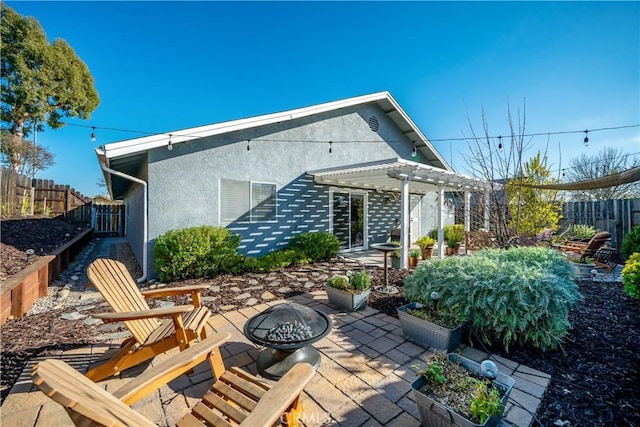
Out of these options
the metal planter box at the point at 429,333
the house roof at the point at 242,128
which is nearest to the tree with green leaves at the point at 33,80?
the house roof at the point at 242,128

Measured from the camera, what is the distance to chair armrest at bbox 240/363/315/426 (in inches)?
52.5

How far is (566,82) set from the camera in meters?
6.15

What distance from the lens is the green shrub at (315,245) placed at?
301 inches

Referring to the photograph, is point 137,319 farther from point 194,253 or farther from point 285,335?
point 194,253

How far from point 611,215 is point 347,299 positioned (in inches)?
432

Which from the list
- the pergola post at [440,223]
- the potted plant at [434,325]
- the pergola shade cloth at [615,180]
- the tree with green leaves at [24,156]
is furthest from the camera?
the tree with green leaves at [24,156]

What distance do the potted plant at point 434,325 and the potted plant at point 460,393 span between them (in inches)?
31.5

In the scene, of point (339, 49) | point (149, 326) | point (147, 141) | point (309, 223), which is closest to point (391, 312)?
point (149, 326)

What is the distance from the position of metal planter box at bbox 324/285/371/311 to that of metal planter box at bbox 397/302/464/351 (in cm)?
92

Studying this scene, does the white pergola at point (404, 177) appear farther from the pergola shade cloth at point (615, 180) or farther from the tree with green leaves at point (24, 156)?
the tree with green leaves at point (24, 156)

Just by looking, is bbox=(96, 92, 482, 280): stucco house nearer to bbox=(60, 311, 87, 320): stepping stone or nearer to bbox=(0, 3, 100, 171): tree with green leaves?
bbox=(60, 311, 87, 320): stepping stone

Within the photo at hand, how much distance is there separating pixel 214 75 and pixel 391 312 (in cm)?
905

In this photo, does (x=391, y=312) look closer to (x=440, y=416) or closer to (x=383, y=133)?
(x=440, y=416)

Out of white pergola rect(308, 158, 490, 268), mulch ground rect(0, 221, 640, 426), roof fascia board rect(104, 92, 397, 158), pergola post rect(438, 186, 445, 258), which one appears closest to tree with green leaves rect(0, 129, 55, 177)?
roof fascia board rect(104, 92, 397, 158)
